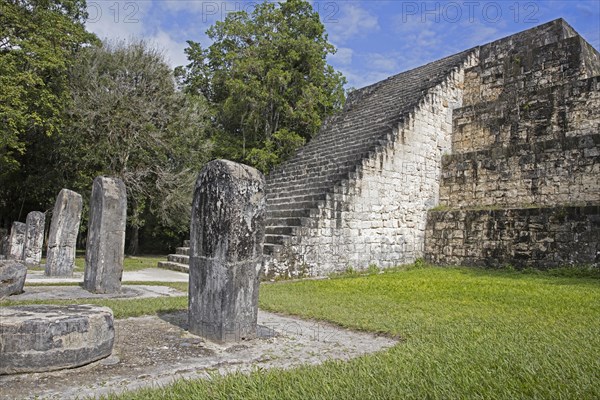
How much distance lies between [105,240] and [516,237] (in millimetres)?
9197

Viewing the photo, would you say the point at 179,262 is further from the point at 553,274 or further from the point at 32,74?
the point at 553,274

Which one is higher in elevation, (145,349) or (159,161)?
(159,161)

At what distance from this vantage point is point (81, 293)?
24.4ft

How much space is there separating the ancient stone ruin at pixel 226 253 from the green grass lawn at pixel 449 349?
1.23 metres

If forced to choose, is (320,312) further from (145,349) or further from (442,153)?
(442,153)

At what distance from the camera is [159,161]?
19562mm

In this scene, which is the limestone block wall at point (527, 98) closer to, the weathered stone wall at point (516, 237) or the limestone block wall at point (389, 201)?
the limestone block wall at point (389, 201)

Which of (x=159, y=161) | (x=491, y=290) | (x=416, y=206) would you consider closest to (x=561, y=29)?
(x=416, y=206)

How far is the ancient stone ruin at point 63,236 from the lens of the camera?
10.1 meters

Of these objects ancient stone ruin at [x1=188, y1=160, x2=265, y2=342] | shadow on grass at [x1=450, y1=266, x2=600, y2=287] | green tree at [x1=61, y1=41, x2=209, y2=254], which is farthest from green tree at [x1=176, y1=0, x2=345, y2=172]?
ancient stone ruin at [x1=188, y1=160, x2=265, y2=342]

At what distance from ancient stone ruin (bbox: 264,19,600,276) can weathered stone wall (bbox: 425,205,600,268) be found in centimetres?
3

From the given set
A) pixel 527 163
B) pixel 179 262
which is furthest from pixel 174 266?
pixel 527 163

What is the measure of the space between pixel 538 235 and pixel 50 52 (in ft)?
51.2

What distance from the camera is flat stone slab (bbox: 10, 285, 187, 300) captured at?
22.9ft
